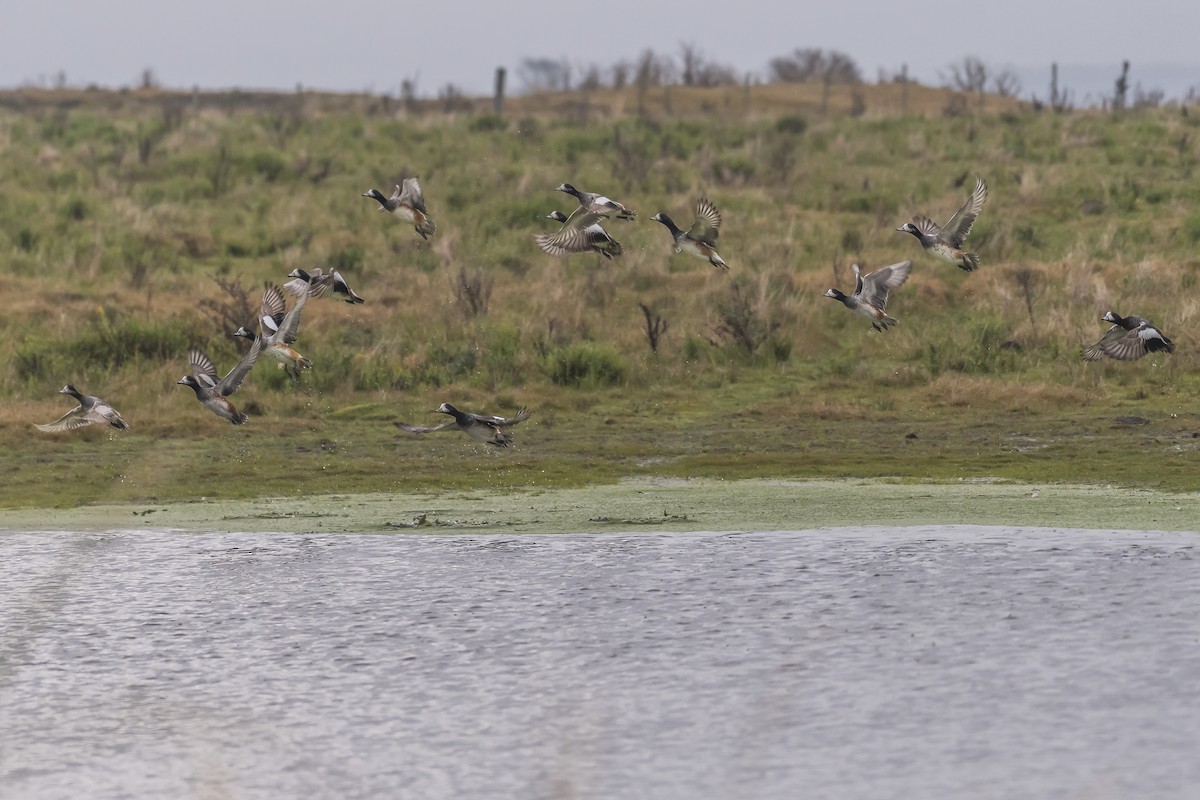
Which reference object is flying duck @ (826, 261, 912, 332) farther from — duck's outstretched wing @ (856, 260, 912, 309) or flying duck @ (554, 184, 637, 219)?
flying duck @ (554, 184, 637, 219)

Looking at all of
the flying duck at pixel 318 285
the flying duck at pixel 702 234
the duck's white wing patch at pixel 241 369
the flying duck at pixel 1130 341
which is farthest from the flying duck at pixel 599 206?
the flying duck at pixel 1130 341

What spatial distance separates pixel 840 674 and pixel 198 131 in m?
33.0

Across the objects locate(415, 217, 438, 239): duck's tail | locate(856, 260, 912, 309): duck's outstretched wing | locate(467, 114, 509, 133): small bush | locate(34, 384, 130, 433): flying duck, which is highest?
locate(467, 114, 509, 133): small bush

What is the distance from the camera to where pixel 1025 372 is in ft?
60.7

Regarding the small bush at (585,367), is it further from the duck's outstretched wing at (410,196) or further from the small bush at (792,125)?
the small bush at (792,125)

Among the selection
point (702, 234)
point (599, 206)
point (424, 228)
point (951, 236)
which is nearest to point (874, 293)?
point (951, 236)

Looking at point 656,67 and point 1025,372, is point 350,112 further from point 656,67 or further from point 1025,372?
point 1025,372

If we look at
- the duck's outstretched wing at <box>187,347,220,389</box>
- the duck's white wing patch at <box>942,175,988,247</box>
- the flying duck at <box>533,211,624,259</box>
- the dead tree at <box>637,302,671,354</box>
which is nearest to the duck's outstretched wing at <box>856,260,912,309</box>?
the duck's white wing patch at <box>942,175,988,247</box>

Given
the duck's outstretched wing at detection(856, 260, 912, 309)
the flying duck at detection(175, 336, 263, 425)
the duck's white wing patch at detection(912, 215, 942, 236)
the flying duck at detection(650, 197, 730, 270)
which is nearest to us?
the flying duck at detection(175, 336, 263, 425)

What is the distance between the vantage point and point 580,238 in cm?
1452

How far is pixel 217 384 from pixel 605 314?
26.8 ft

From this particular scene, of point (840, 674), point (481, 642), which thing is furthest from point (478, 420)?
point (840, 674)

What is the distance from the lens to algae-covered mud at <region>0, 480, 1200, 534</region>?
40.1 ft

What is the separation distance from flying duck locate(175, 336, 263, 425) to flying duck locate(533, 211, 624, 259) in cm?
244
